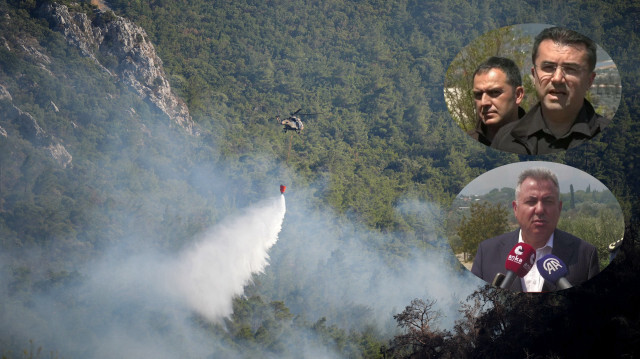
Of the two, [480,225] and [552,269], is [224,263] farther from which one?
[552,269]

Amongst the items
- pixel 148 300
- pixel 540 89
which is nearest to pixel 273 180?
pixel 148 300

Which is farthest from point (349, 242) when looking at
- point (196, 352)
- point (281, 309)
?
point (196, 352)

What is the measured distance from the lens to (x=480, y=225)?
515 inches

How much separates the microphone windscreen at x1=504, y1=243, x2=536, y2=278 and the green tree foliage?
1.43ft

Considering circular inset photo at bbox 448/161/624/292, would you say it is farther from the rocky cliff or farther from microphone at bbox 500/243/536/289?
the rocky cliff

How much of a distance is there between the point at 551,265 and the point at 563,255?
12.0 inches

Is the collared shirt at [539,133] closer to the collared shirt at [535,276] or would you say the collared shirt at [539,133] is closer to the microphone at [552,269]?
the collared shirt at [535,276]

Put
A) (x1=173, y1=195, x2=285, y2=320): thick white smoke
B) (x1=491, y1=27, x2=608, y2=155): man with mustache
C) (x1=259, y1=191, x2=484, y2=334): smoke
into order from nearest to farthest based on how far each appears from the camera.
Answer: (x1=491, y1=27, x2=608, y2=155): man with mustache
(x1=173, y1=195, x2=285, y2=320): thick white smoke
(x1=259, y1=191, x2=484, y2=334): smoke

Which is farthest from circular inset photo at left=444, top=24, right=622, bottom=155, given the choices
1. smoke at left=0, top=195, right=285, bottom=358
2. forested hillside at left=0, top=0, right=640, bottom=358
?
smoke at left=0, top=195, right=285, bottom=358

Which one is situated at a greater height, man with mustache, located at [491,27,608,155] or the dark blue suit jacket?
man with mustache, located at [491,27,608,155]

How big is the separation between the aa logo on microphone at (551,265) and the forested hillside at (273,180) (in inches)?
879

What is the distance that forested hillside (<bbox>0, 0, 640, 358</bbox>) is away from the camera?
45906 millimetres

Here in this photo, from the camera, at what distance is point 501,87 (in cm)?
1245

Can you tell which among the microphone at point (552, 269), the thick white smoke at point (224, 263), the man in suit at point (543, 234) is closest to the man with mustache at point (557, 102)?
the man in suit at point (543, 234)
